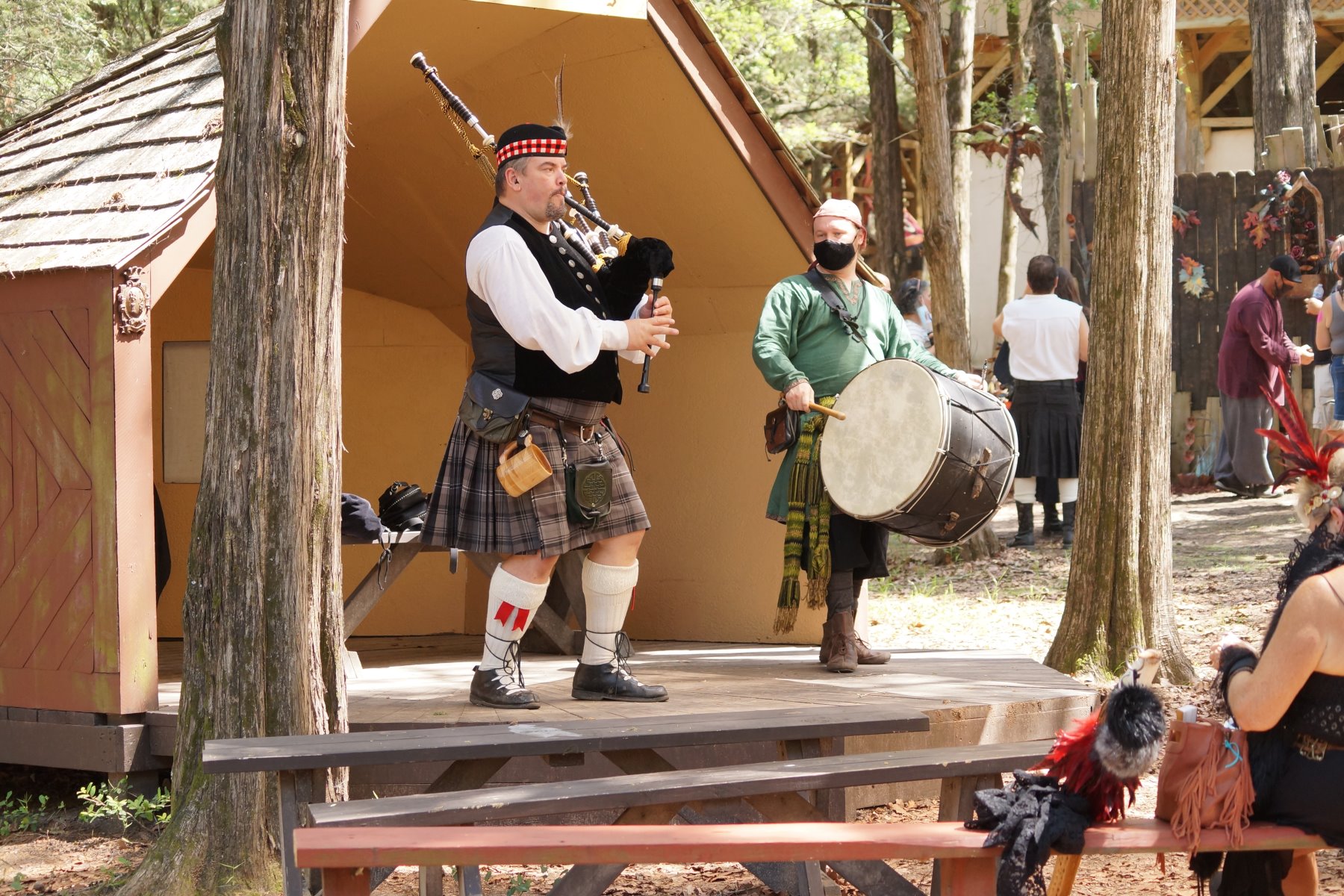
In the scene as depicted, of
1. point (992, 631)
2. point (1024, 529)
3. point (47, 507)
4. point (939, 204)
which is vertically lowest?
point (992, 631)

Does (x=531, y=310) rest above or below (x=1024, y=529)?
above

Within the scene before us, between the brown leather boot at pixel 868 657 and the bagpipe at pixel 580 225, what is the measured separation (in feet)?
5.26

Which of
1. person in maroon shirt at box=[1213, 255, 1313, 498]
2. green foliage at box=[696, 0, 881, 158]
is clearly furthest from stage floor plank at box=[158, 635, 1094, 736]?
green foliage at box=[696, 0, 881, 158]

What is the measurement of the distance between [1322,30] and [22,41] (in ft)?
54.7

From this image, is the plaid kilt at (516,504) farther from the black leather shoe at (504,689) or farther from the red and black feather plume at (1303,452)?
the red and black feather plume at (1303,452)

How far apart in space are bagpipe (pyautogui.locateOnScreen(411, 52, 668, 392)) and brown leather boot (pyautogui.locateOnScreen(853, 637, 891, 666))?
1.60m

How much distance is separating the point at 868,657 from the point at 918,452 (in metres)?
1.12

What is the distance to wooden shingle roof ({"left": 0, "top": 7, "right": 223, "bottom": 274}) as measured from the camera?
5043 mm

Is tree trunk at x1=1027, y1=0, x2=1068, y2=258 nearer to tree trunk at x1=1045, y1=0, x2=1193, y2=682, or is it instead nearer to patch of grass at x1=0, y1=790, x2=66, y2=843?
tree trunk at x1=1045, y1=0, x2=1193, y2=682

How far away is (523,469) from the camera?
4715 mm

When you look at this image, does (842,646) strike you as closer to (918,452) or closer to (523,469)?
(918,452)

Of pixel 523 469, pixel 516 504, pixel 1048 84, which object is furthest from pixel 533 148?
pixel 1048 84

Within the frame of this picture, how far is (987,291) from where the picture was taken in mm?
22188

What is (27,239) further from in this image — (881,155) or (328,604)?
(881,155)
